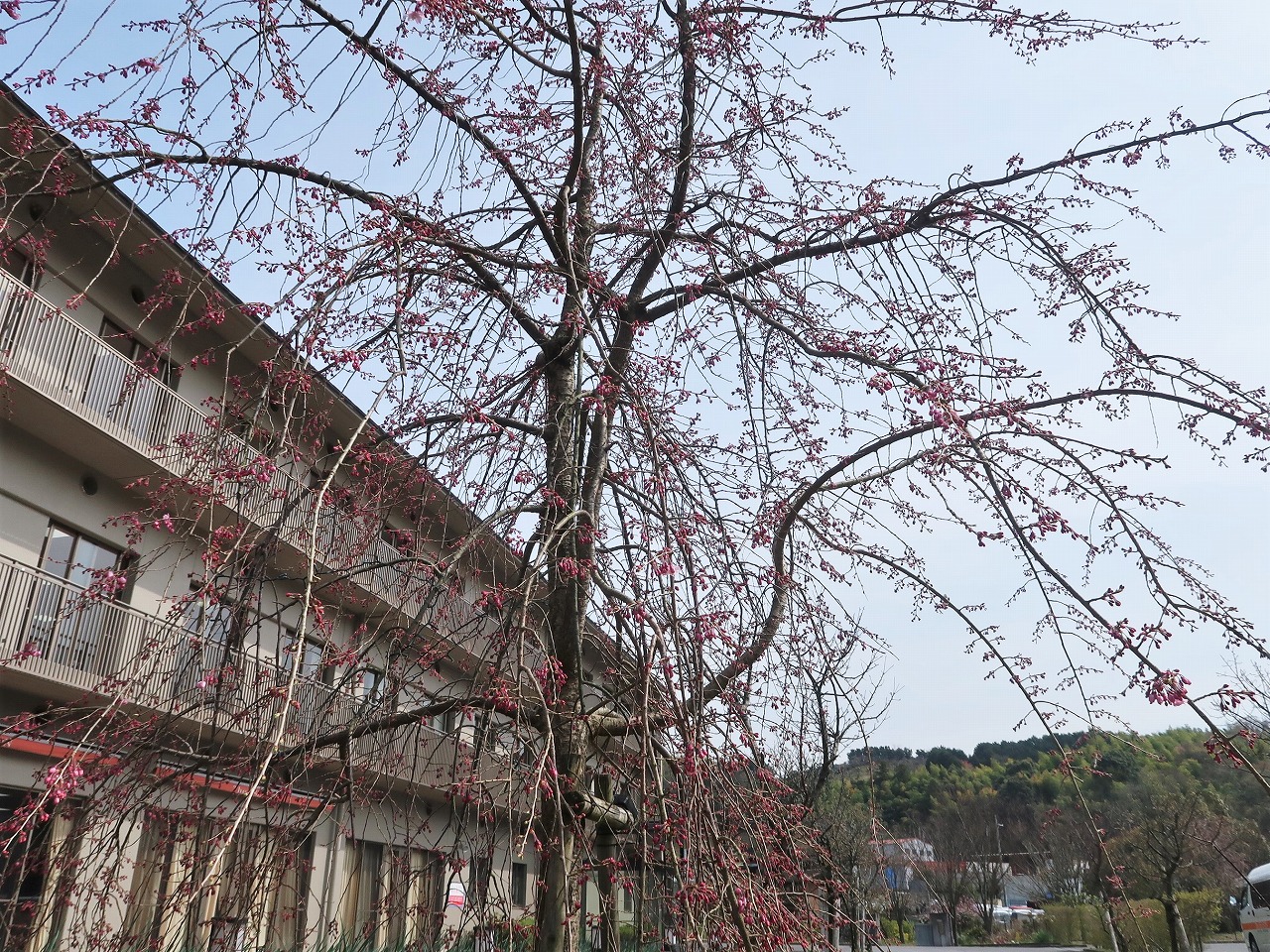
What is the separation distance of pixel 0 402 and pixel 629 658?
27.4 ft

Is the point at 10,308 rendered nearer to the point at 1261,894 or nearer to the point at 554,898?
the point at 554,898

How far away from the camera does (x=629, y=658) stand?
166 inches

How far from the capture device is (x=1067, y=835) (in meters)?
35.4

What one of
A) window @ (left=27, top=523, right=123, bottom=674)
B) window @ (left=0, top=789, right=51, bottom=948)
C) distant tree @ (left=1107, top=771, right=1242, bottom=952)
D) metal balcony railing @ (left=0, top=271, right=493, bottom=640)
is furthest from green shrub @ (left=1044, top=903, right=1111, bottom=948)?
window @ (left=0, top=789, right=51, bottom=948)

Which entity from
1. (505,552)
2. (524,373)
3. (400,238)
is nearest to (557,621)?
(505,552)

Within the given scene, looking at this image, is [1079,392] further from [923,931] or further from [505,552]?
[923,931]

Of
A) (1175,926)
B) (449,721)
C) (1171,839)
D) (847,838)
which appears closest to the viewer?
(449,721)

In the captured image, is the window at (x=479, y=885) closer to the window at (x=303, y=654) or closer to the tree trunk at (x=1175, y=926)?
the window at (x=303, y=654)

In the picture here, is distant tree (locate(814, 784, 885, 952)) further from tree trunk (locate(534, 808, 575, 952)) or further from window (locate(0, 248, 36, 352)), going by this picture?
window (locate(0, 248, 36, 352))

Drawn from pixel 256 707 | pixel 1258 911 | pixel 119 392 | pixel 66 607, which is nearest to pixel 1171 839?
pixel 1258 911

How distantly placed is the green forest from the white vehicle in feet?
4.91

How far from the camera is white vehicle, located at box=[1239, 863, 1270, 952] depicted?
2111 cm

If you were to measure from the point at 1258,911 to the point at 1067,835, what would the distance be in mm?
14394

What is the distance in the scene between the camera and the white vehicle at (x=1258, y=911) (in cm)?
2111
